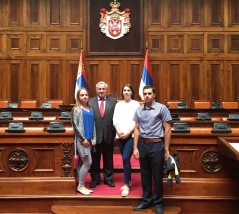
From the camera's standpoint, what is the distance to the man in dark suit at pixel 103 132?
4184mm

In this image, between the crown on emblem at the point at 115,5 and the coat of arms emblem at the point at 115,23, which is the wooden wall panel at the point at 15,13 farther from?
the crown on emblem at the point at 115,5

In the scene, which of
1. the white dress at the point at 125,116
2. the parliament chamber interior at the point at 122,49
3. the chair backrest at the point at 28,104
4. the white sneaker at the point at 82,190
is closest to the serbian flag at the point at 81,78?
the parliament chamber interior at the point at 122,49

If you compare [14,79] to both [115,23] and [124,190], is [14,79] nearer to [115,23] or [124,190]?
[115,23]

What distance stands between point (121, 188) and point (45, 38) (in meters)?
6.77

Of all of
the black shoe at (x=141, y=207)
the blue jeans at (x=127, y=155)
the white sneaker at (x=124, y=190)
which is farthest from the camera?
the blue jeans at (x=127, y=155)

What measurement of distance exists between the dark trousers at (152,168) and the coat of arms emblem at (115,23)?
652 cm

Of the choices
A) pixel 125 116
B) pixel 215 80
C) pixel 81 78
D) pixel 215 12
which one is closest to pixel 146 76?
pixel 81 78

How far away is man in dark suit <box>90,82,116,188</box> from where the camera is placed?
13.7 ft

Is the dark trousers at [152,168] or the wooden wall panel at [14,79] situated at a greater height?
the wooden wall panel at [14,79]

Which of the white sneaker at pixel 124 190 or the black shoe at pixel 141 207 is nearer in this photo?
the black shoe at pixel 141 207

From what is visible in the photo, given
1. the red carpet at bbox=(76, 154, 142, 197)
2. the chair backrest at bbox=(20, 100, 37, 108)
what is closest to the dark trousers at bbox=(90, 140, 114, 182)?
the red carpet at bbox=(76, 154, 142, 197)

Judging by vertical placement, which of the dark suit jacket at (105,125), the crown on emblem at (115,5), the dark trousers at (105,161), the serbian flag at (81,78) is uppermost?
the crown on emblem at (115,5)

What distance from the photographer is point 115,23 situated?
A: 9734 mm

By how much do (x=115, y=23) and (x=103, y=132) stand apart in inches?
241
